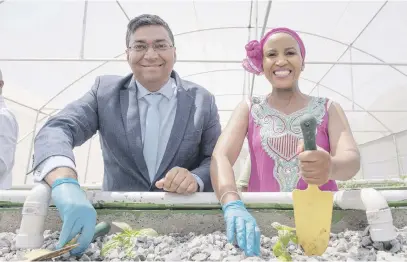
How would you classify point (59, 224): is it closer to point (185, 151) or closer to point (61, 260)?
point (61, 260)

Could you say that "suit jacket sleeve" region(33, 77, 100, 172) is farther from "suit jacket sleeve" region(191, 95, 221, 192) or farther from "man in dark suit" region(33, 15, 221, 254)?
"suit jacket sleeve" region(191, 95, 221, 192)

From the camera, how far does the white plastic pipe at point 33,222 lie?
1079 millimetres

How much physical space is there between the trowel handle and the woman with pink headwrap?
374mm

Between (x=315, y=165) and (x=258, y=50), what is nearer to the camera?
(x=315, y=165)

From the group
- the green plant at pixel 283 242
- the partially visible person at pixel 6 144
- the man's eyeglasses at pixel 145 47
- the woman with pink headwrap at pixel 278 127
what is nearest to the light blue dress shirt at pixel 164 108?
the man's eyeglasses at pixel 145 47

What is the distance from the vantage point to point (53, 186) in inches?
48.1

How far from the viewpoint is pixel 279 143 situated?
160 cm

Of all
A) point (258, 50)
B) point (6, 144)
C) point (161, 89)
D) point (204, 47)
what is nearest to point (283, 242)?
point (258, 50)

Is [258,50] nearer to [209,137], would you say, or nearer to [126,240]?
[209,137]

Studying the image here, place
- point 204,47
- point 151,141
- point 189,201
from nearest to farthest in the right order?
1. point 189,201
2. point 151,141
3. point 204,47

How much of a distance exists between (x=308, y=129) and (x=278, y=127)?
656 mm

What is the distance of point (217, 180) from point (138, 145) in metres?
0.61

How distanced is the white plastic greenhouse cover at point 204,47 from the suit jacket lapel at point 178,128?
394cm

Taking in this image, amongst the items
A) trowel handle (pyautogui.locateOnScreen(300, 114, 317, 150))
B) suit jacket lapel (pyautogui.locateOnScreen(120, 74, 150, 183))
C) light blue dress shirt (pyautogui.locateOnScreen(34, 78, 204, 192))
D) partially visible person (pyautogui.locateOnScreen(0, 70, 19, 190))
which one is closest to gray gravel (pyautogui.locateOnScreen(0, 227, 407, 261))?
trowel handle (pyautogui.locateOnScreen(300, 114, 317, 150))
